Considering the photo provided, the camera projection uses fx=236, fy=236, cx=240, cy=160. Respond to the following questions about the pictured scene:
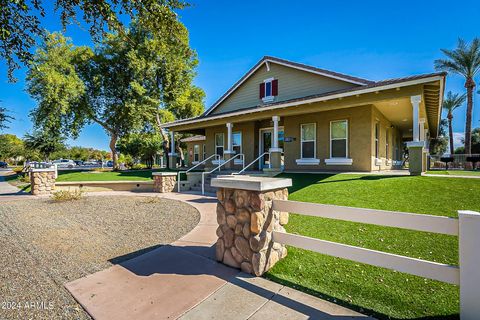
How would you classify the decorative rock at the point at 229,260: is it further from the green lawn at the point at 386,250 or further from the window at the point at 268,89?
the window at the point at 268,89

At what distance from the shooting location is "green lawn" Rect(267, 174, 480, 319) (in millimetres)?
2468

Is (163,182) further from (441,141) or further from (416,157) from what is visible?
(441,141)

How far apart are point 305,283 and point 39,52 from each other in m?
24.4

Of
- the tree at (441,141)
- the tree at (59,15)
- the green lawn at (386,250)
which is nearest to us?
the green lawn at (386,250)

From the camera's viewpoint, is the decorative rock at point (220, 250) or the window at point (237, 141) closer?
the decorative rock at point (220, 250)

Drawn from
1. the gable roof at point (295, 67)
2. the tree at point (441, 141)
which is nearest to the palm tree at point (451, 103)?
the tree at point (441, 141)

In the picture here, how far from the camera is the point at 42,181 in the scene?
10562 millimetres

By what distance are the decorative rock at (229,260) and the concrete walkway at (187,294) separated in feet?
0.26

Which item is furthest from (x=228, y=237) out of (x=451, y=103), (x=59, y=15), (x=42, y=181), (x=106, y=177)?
(x=451, y=103)

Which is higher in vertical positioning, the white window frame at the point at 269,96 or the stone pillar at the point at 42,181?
the white window frame at the point at 269,96

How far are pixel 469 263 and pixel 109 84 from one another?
23.3 meters

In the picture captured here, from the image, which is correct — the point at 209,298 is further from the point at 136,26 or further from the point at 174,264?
the point at 136,26

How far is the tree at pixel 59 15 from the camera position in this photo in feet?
14.8

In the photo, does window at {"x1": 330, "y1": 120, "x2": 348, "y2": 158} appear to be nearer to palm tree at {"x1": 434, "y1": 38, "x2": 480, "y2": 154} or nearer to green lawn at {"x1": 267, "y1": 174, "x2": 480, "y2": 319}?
green lawn at {"x1": 267, "y1": 174, "x2": 480, "y2": 319}
